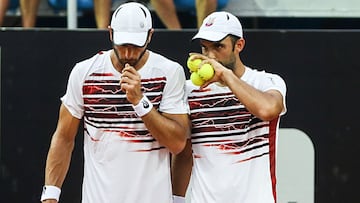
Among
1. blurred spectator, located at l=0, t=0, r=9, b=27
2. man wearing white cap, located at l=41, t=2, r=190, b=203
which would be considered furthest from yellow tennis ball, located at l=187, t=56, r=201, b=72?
blurred spectator, located at l=0, t=0, r=9, b=27

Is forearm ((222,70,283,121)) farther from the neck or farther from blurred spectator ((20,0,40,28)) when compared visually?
blurred spectator ((20,0,40,28))

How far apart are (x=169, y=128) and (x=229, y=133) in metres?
0.28

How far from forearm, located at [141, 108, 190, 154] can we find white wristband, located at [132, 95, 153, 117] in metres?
0.02

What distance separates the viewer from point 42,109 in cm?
632

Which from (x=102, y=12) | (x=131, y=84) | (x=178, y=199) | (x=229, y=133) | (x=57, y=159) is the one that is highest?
(x=102, y=12)

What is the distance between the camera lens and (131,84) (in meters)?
4.20

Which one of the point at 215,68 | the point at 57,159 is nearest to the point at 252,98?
the point at 215,68

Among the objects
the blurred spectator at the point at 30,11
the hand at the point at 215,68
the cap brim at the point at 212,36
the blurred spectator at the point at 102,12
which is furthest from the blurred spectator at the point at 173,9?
the hand at the point at 215,68

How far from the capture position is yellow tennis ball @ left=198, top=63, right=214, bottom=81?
4172 millimetres

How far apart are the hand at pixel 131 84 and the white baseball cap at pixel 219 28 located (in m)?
0.38

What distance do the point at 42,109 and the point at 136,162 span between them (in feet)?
6.72

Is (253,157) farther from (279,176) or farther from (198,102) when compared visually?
(279,176)

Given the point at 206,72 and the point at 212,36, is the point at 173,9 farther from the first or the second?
the point at 206,72

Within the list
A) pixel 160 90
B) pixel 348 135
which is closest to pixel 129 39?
pixel 160 90
